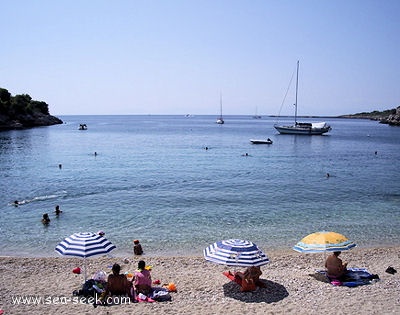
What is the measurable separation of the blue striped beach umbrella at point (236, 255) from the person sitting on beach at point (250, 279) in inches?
33.4

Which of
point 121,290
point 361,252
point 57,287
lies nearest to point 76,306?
point 121,290

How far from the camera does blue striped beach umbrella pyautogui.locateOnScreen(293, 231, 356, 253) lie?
13.2 meters

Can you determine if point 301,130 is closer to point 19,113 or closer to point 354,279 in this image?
point 354,279

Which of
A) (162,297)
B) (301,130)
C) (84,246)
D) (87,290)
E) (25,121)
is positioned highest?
(25,121)

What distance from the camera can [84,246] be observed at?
12.5 m

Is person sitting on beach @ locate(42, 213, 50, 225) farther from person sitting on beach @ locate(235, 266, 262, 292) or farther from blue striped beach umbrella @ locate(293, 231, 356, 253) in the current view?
blue striped beach umbrella @ locate(293, 231, 356, 253)

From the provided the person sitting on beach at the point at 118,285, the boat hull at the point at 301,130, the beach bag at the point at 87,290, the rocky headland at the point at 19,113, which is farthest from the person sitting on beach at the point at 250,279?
the rocky headland at the point at 19,113

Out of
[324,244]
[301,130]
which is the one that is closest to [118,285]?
[324,244]

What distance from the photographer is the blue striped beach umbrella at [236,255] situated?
1179 cm

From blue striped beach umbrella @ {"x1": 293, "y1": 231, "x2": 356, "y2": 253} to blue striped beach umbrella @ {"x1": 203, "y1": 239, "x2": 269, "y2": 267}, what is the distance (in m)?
2.15

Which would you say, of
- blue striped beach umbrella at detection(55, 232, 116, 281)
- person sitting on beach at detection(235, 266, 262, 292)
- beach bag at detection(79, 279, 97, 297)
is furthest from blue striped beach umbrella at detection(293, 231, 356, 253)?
beach bag at detection(79, 279, 97, 297)

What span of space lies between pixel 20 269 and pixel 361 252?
15.1 meters

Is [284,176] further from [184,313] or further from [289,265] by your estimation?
[184,313]

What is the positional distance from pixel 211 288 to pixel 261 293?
5.55 feet
